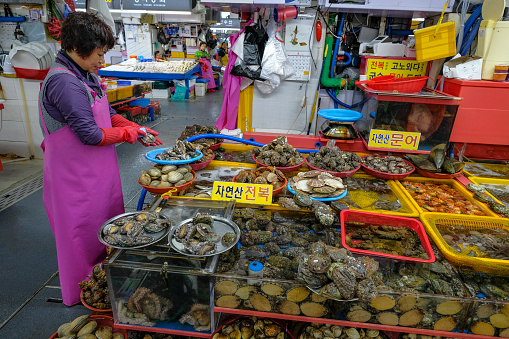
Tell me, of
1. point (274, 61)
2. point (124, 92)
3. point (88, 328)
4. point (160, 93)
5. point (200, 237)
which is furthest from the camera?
point (160, 93)

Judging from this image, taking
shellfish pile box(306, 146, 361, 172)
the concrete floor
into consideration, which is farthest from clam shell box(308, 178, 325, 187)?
the concrete floor

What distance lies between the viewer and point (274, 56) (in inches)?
158

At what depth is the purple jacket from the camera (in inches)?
61.4

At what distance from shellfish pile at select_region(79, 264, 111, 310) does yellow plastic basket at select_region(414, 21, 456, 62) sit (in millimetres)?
3264

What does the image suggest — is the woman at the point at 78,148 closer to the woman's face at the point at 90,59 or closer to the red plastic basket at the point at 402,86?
the woman's face at the point at 90,59

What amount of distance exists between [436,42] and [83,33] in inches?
114

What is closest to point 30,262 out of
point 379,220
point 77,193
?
point 77,193

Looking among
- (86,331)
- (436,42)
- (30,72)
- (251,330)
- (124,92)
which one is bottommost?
(86,331)

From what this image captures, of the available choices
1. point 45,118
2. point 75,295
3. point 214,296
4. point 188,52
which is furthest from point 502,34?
point 188,52

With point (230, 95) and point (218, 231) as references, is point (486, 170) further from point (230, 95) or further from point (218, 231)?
point (230, 95)

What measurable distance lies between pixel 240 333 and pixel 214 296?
347mm

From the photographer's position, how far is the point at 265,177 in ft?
6.61

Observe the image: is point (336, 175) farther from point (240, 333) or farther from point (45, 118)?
point (45, 118)

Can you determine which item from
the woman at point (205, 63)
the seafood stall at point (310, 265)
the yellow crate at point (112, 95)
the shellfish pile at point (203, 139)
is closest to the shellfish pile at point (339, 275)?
the seafood stall at point (310, 265)
